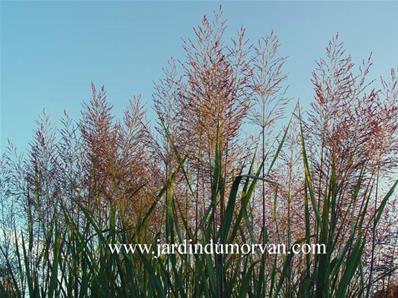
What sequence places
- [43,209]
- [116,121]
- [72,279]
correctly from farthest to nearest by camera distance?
[116,121]
[43,209]
[72,279]

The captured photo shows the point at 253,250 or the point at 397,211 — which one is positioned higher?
the point at 397,211

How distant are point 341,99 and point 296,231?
0.79 meters

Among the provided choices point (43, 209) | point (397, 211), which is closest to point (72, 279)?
point (43, 209)

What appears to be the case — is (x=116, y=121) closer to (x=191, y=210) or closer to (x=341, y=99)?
(x=191, y=210)

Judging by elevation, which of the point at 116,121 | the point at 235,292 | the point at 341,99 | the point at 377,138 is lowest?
the point at 235,292

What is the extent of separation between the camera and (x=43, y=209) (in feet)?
11.2

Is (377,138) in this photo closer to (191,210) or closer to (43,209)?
(191,210)

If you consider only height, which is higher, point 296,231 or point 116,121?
point 116,121

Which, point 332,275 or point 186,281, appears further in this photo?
point 186,281

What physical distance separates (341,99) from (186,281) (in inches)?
42.0

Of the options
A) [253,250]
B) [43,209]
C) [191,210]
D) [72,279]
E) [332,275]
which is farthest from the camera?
[43,209]

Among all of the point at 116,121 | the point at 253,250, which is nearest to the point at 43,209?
the point at 116,121

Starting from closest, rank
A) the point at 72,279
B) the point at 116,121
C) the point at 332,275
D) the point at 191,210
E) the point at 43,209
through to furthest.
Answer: the point at 332,275 → the point at 72,279 → the point at 191,210 → the point at 43,209 → the point at 116,121

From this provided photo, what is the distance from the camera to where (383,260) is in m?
3.09
